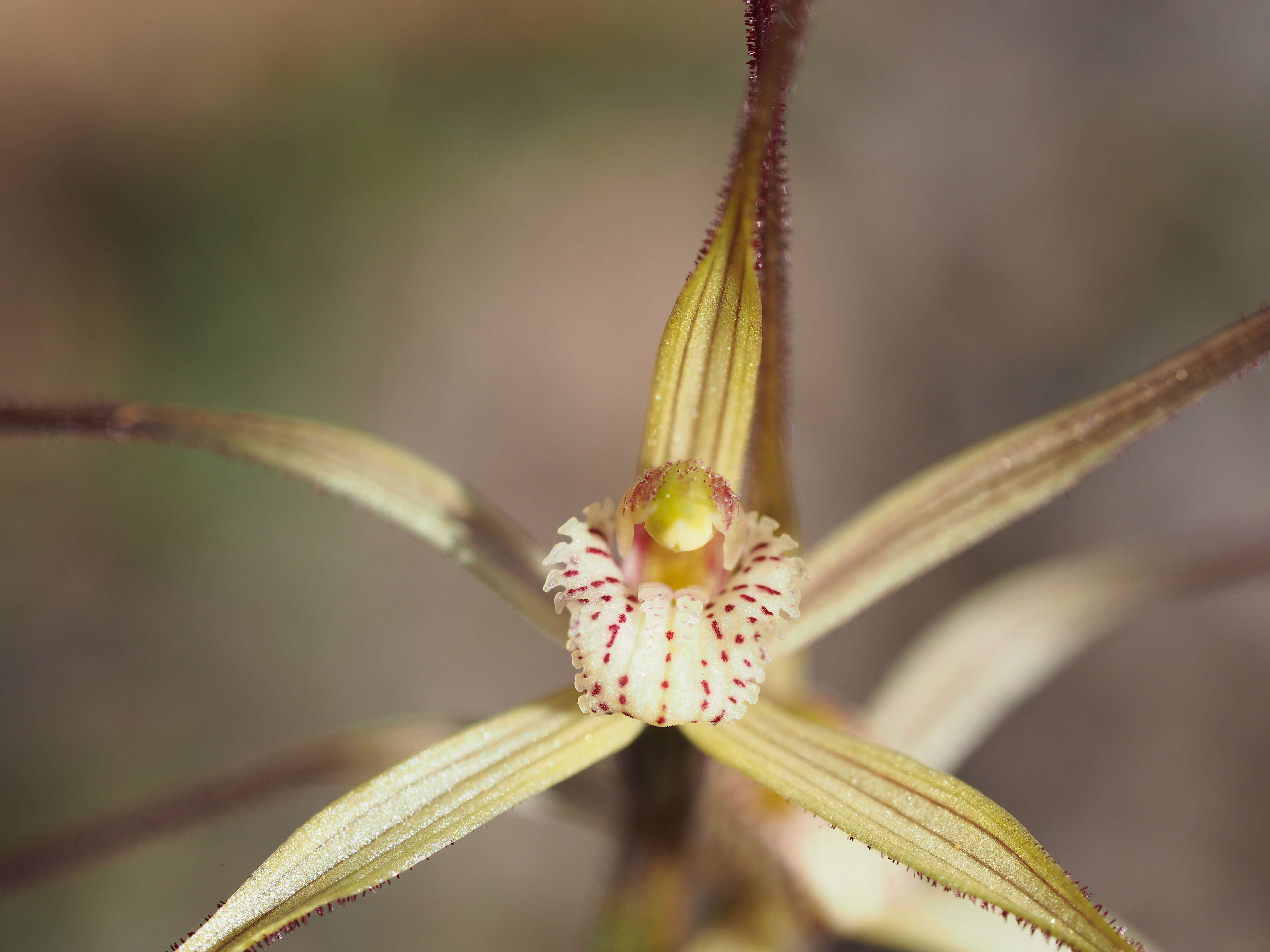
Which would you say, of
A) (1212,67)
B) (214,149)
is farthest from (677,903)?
(1212,67)

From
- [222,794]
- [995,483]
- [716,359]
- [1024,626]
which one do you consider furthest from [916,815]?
[222,794]

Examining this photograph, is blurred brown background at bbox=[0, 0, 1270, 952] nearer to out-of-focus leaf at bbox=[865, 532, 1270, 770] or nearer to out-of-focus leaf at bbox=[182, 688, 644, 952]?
out-of-focus leaf at bbox=[865, 532, 1270, 770]

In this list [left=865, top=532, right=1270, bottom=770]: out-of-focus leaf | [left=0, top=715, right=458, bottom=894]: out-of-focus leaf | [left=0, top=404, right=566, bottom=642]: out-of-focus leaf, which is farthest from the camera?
[left=865, top=532, right=1270, bottom=770]: out-of-focus leaf

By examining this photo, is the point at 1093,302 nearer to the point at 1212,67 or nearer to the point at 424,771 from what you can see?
the point at 1212,67

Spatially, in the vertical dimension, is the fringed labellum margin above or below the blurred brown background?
below

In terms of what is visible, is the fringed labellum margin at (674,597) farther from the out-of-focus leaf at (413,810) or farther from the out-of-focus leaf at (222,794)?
the out-of-focus leaf at (222,794)

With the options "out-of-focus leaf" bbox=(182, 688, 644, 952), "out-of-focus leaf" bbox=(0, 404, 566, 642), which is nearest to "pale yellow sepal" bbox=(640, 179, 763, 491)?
"out-of-focus leaf" bbox=(0, 404, 566, 642)
